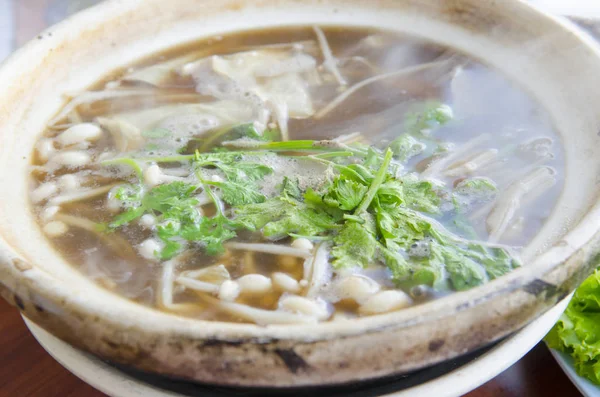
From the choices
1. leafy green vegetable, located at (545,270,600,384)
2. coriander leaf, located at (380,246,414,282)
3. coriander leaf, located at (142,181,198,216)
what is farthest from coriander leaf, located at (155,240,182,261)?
leafy green vegetable, located at (545,270,600,384)

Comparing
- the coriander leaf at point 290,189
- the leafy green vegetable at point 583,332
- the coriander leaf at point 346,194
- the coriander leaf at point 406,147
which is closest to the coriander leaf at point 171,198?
the coriander leaf at point 290,189

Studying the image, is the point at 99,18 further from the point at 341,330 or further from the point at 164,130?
the point at 341,330

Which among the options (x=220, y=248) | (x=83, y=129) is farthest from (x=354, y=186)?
(x=83, y=129)

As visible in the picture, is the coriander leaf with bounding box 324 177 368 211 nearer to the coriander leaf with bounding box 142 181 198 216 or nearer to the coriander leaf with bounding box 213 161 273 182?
the coriander leaf with bounding box 213 161 273 182

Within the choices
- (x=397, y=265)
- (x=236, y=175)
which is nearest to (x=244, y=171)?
(x=236, y=175)

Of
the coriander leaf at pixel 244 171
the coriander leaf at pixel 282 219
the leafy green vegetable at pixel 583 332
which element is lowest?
the leafy green vegetable at pixel 583 332

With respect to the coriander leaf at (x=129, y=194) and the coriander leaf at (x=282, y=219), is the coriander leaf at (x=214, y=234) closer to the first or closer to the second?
the coriander leaf at (x=282, y=219)

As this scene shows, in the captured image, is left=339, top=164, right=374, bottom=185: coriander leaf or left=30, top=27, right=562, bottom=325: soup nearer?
left=30, top=27, right=562, bottom=325: soup
